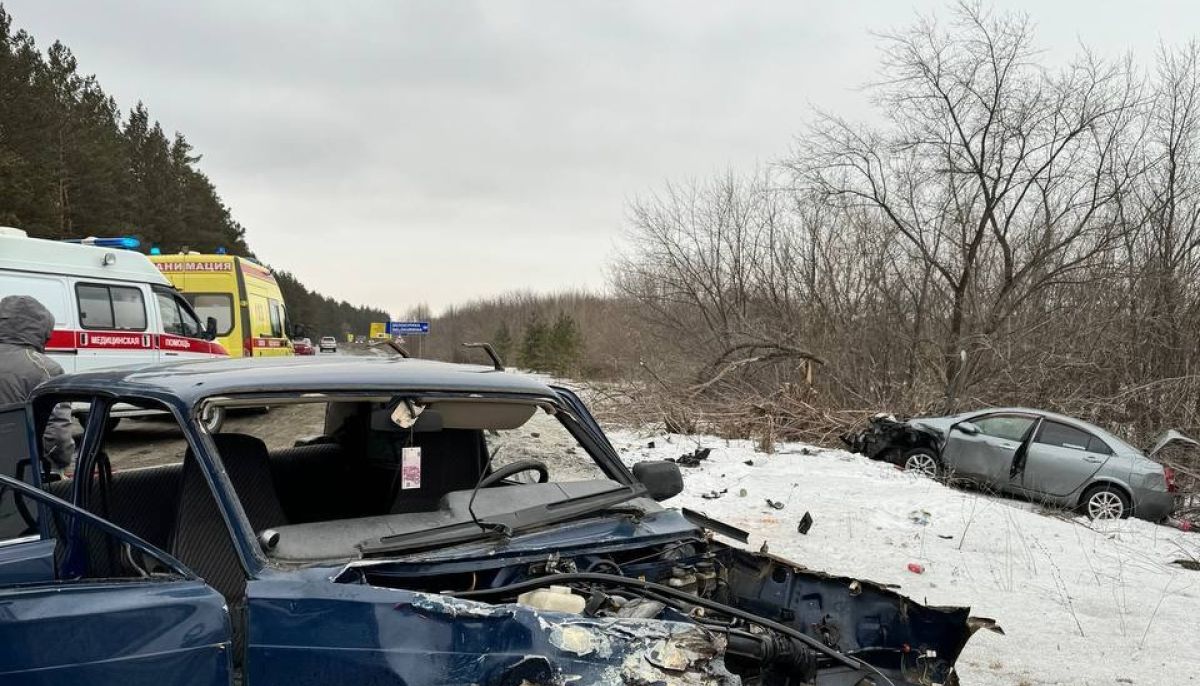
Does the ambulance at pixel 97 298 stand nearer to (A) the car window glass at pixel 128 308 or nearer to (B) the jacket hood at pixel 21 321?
(A) the car window glass at pixel 128 308

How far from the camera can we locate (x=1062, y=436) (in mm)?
11203

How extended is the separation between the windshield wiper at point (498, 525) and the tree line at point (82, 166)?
1415 centimetres

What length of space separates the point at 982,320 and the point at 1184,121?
648cm

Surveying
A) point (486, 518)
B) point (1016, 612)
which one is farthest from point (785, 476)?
point (486, 518)

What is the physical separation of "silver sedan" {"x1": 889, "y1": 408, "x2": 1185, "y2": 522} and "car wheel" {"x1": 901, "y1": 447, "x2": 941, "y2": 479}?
0.02 m

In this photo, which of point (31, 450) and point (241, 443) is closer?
point (241, 443)

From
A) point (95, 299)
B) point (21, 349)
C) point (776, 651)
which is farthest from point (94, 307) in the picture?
point (776, 651)

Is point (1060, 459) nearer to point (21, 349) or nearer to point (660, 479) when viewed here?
point (660, 479)

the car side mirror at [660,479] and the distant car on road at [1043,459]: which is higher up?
the car side mirror at [660,479]

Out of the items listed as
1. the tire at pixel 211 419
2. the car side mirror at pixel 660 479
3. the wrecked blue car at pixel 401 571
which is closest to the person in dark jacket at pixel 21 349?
the wrecked blue car at pixel 401 571

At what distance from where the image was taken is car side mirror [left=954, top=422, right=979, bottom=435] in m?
11.9

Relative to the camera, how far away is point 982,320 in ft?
61.2

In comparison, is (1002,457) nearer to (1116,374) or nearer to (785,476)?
(785,476)

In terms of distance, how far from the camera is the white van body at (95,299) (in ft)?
31.9
